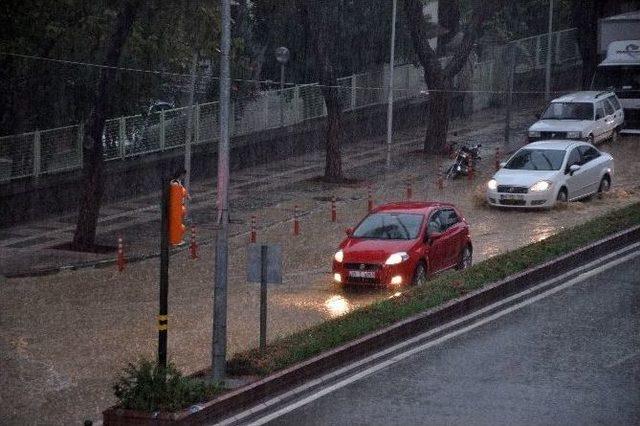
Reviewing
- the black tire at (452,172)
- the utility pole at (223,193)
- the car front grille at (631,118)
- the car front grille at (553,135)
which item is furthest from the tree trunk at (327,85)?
the utility pole at (223,193)

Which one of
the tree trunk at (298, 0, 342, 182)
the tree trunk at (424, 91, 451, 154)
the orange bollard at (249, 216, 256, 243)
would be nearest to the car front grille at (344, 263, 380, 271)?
the orange bollard at (249, 216, 256, 243)

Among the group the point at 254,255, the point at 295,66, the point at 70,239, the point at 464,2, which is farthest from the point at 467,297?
the point at 464,2

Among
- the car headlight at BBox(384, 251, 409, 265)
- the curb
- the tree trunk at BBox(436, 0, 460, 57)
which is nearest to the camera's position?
the curb

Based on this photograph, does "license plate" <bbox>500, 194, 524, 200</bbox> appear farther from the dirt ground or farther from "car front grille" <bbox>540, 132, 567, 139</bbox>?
"car front grille" <bbox>540, 132, 567, 139</bbox>

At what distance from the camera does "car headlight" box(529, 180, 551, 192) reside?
98.0 ft

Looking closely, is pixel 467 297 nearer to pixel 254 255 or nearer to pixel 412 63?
pixel 254 255

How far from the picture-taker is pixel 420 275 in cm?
2238

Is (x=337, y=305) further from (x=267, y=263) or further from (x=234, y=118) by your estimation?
(x=234, y=118)

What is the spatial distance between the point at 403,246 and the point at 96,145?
897cm

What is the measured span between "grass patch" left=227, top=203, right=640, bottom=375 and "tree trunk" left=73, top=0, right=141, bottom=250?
10373 millimetres

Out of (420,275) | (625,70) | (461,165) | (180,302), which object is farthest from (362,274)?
(625,70)

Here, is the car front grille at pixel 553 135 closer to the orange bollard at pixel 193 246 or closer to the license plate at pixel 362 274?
the orange bollard at pixel 193 246

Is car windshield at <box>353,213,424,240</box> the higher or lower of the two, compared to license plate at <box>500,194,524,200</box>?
higher

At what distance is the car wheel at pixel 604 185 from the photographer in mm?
32219
